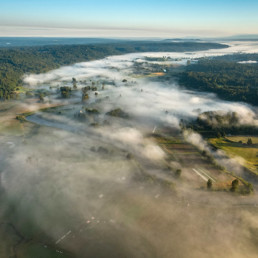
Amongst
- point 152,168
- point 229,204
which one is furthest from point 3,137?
point 229,204

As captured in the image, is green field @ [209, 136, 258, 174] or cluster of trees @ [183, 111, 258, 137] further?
cluster of trees @ [183, 111, 258, 137]

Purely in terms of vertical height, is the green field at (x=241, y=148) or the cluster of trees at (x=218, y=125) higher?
the cluster of trees at (x=218, y=125)

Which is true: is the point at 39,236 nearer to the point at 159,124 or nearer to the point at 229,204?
the point at 229,204

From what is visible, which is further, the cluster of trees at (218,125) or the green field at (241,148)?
the cluster of trees at (218,125)

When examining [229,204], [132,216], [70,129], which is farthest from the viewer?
[70,129]

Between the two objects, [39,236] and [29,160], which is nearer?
[39,236]

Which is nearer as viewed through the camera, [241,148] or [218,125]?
[241,148]

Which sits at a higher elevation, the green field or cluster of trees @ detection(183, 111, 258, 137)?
cluster of trees @ detection(183, 111, 258, 137)

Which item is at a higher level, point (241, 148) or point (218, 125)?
point (218, 125)
